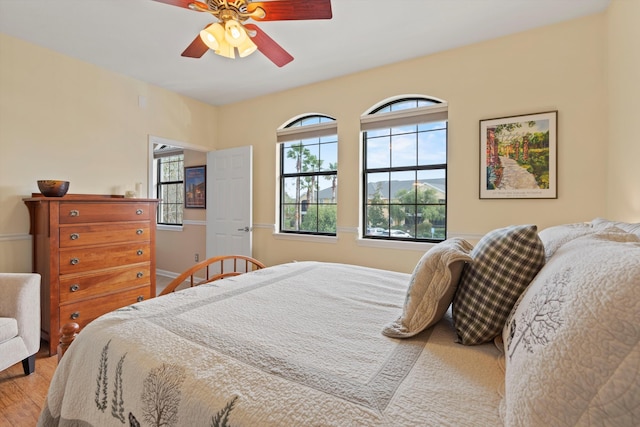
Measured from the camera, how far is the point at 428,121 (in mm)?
3006

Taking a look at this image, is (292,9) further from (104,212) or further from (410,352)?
(104,212)

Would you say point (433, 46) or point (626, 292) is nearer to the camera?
point (626, 292)

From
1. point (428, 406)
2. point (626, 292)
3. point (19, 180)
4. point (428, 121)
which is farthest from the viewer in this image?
point (428, 121)

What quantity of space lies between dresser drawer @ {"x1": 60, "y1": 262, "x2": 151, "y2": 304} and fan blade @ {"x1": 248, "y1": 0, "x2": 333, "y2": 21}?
2.62 meters

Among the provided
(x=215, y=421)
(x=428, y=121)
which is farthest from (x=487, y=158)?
(x=215, y=421)

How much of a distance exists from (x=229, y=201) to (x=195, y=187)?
110cm

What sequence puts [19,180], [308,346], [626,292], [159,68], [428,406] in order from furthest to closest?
[159,68]
[19,180]
[308,346]
[428,406]
[626,292]

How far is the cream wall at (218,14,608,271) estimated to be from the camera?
239 cm

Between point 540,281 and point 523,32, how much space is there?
9.19 feet

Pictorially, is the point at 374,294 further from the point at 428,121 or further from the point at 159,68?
the point at 159,68

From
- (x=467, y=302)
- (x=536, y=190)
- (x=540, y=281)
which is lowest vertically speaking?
(x=467, y=302)

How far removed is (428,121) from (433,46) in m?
0.69

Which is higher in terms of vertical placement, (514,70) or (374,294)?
(514,70)

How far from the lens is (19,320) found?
2.02 m
